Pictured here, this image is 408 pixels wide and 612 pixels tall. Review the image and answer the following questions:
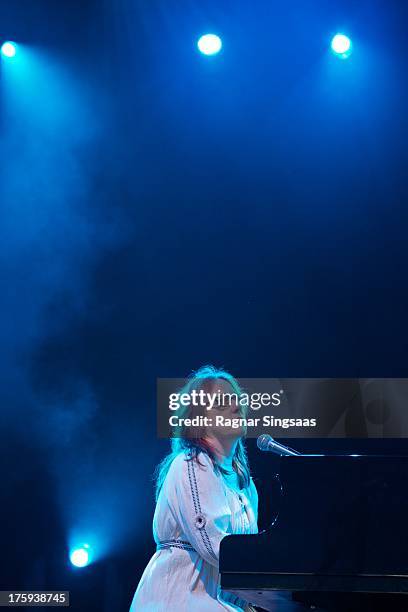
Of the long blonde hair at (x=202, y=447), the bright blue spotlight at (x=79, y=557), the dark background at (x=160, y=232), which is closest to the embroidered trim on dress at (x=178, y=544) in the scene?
the long blonde hair at (x=202, y=447)

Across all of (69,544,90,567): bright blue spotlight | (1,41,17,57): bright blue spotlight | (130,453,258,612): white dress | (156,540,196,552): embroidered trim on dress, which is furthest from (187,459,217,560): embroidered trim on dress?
(1,41,17,57): bright blue spotlight

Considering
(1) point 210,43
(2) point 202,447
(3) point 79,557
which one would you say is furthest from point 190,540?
(1) point 210,43

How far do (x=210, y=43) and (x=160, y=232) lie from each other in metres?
1.09

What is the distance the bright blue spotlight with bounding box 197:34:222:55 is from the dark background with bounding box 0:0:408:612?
53 millimetres

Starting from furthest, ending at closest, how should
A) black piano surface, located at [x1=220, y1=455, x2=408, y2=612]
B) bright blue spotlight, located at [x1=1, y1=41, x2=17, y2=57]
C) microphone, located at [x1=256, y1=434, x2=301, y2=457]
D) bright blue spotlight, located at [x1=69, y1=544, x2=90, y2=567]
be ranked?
1. bright blue spotlight, located at [x1=1, y1=41, x2=17, y2=57]
2. bright blue spotlight, located at [x1=69, y1=544, x2=90, y2=567]
3. microphone, located at [x1=256, y1=434, x2=301, y2=457]
4. black piano surface, located at [x1=220, y1=455, x2=408, y2=612]

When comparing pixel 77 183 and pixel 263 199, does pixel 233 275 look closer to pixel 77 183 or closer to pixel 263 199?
pixel 263 199

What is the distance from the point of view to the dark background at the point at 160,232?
4.30 m

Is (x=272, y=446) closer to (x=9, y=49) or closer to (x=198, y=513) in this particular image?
(x=198, y=513)

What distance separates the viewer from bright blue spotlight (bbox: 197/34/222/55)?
4.58m

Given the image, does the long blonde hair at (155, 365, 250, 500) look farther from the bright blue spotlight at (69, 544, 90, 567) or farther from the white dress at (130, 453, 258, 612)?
the bright blue spotlight at (69, 544, 90, 567)

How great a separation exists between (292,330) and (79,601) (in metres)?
1.76

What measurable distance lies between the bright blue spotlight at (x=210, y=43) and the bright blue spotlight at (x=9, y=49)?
1051mm

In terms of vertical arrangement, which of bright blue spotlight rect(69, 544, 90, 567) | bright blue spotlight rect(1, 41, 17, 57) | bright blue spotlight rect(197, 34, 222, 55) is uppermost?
bright blue spotlight rect(1, 41, 17, 57)

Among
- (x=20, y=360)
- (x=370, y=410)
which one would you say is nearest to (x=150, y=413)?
(x=20, y=360)
